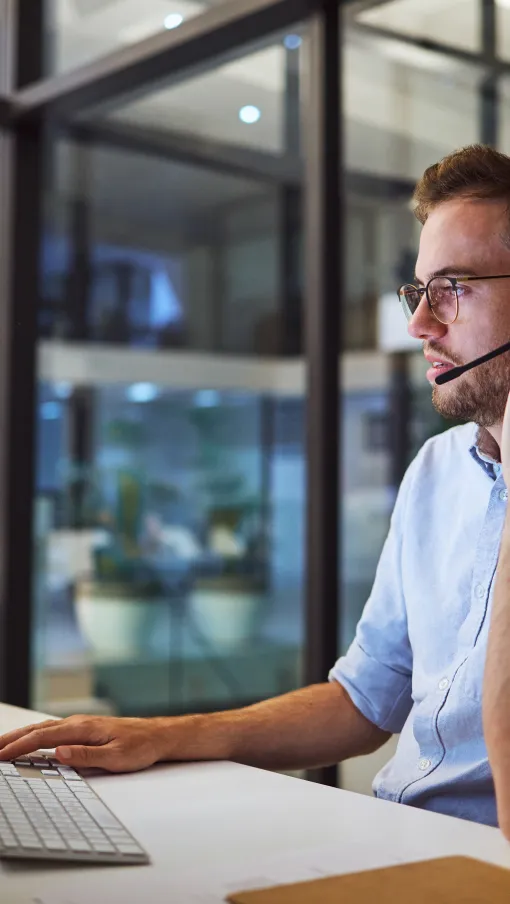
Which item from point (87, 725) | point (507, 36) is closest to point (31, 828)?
point (87, 725)

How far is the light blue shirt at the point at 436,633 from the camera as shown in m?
1.50

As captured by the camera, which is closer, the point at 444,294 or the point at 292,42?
the point at 444,294

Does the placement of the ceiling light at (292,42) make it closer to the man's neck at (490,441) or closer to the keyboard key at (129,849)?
the man's neck at (490,441)

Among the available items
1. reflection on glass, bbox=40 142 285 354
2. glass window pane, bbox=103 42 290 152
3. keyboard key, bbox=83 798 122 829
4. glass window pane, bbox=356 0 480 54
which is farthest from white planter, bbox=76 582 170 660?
keyboard key, bbox=83 798 122 829

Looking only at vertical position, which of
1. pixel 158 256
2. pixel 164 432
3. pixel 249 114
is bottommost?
pixel 164 432

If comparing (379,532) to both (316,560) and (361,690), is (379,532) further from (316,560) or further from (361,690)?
(361,690)

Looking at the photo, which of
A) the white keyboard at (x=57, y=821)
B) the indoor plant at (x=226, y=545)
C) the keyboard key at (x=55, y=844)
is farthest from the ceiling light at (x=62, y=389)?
the keyboard key at (x=55, y=844)

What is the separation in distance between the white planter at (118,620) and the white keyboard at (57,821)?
1895mm

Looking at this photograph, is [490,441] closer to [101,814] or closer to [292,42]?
[101,814]

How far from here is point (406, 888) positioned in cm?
94

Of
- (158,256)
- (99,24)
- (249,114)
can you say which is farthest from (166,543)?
(99,24)

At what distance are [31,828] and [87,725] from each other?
0.35m

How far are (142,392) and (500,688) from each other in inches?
86.3

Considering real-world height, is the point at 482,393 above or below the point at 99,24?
below
